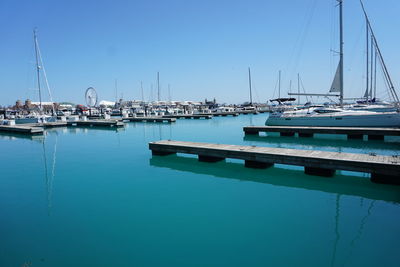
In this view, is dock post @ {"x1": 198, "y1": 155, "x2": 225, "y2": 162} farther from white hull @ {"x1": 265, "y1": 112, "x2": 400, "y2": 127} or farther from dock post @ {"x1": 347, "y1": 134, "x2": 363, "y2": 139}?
white hull @ {"x1": 265, "y1": 112, "x2": 400, "y2": 127}

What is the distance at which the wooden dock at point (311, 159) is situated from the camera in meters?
9.68

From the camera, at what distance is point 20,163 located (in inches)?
635

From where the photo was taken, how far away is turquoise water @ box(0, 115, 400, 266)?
588 cm

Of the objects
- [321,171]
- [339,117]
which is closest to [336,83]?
[339,117]

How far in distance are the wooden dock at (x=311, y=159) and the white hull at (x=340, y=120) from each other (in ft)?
53.2

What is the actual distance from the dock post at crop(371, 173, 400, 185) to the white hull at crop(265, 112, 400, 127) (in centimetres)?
1701

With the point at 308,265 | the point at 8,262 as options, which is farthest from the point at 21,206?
the point at 308,265

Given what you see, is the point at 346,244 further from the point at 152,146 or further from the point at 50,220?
the point at 152,146

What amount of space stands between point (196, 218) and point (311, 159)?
574 centimetres

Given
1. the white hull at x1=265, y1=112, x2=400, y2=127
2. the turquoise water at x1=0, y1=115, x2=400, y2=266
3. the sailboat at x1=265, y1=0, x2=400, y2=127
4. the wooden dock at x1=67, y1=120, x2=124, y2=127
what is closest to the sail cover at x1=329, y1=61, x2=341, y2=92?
the sailboat at x1=265, y1=0, x2=400, y2=127

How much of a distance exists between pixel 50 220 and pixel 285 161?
8.80 metres

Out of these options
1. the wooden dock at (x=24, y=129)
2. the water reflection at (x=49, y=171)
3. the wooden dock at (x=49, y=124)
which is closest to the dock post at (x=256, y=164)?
the water reflection at (x=49, y=171)

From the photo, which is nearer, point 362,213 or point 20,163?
point 362,213

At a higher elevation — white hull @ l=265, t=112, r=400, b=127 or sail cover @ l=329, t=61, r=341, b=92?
sail cover @ l=329, t=61, r=341, b=92
